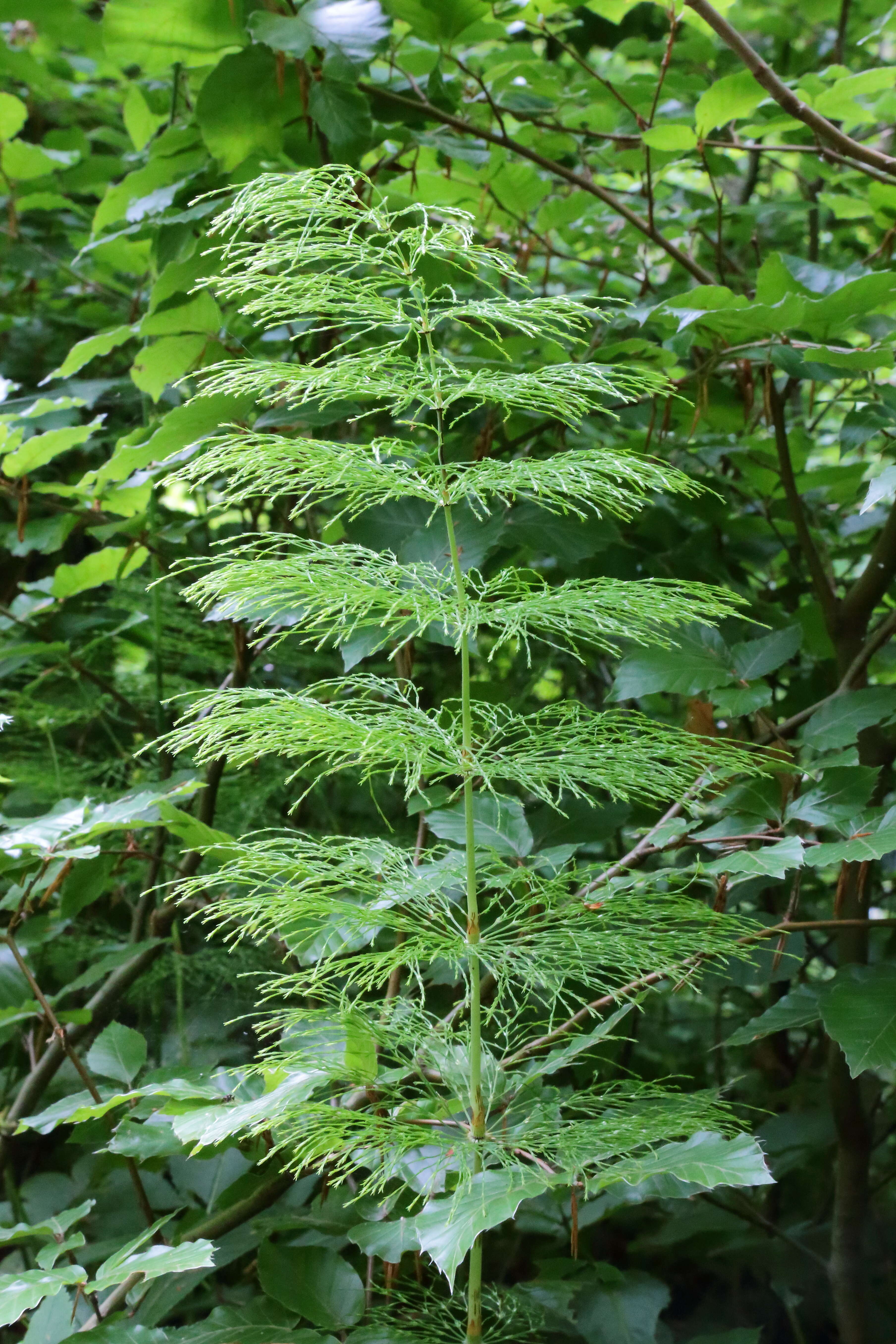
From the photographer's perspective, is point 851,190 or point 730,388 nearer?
point 730,388

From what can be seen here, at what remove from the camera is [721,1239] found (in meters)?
1.44

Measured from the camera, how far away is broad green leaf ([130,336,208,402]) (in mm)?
1150

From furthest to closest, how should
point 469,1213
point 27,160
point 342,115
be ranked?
point 27,160, point 342,115, point 469,1213

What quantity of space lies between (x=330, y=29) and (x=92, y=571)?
65 cm

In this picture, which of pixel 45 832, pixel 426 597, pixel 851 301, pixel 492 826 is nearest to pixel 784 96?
pixel 851 301

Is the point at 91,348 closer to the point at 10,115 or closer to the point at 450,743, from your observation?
the point at 10,115

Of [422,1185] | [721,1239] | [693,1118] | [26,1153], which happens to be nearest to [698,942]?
[693,1118]

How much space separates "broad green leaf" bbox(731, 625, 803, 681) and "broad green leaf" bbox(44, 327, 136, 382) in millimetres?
762

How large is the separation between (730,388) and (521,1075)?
0.88m

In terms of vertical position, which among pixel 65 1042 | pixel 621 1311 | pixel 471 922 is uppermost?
pixel 471 922

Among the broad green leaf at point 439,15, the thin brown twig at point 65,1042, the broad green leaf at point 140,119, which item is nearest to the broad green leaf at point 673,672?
the thin brown twig at point 65,1042

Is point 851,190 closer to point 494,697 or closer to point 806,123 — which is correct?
point 806,123

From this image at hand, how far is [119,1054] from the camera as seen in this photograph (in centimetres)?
101

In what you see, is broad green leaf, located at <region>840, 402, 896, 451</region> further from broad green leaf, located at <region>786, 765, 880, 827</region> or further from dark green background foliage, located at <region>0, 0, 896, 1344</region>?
broad green leaf, located at <region>786, 765, 880, 827</region>
